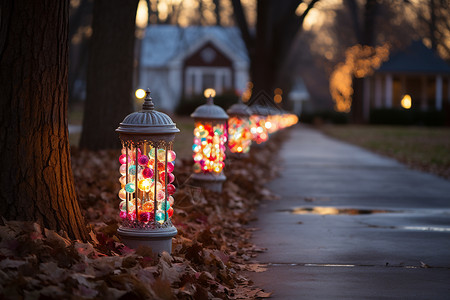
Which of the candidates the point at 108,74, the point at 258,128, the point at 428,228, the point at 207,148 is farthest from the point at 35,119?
the point at 258,128

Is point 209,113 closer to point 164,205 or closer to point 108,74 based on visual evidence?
point 164,205

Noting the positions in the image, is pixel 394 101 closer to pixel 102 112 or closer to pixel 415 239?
pixel 102 112

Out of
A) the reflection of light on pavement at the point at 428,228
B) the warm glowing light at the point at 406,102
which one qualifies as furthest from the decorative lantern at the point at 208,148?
the warm glowing light at the point at 406,102

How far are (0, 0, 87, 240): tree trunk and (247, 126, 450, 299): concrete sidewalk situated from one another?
5.74 ft

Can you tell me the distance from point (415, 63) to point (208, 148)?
45.3m

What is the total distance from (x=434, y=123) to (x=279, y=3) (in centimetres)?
2269

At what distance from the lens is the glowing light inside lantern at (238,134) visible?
47.9ft

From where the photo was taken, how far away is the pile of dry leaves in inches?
169

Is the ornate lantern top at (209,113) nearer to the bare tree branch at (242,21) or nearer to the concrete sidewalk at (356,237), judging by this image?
the concrete sidewalk at (356,237)

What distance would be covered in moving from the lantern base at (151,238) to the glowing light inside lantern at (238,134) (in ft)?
28.2

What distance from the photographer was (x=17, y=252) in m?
4.73

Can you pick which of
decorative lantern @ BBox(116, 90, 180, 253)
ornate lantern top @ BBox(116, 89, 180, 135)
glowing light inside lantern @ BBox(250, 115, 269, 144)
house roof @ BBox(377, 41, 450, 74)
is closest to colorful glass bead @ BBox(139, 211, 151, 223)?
decorative lantern @ BBox(116, 90, 180, 253)

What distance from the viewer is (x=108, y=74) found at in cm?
1393

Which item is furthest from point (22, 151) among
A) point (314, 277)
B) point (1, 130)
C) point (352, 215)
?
point (352, 215)
